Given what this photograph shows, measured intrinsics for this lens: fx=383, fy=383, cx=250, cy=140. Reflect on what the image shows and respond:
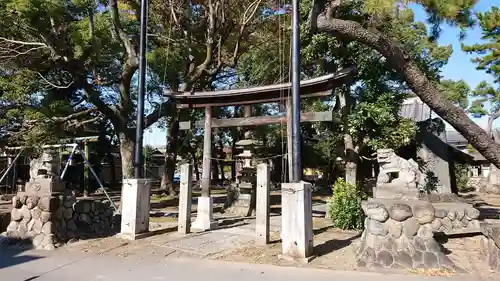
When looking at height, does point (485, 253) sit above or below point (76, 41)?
below

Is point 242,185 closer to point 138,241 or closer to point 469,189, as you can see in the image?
point 138,241

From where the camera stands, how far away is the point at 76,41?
41.4 ft

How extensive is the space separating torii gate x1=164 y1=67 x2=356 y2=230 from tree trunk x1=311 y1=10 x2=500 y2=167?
0.85m

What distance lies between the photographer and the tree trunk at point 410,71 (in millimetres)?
9117

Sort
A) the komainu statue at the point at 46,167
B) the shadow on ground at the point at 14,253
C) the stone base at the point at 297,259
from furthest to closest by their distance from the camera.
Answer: the komainu statue at the point at 46,167, the shadow on ground at the point at 14,253, the stone base at the point at 297,259

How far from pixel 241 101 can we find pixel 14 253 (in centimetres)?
673

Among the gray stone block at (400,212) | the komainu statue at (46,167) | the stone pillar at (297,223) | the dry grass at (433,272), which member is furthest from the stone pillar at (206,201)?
the dry grass at (433,272)

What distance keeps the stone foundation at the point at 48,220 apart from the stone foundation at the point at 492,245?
26.3 feet

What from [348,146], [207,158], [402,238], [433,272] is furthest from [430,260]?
[348,146]

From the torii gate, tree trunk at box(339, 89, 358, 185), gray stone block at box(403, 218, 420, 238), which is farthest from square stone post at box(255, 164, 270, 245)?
tree trunk at box(339, 89, 358, 185)

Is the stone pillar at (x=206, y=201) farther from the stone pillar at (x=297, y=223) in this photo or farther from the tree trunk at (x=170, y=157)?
the tree trunk at (x=170, y=157)

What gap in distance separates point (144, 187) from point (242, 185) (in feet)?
17.9

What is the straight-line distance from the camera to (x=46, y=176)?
873 centimetres

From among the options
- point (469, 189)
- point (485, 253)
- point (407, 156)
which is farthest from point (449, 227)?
point (469, 189)
